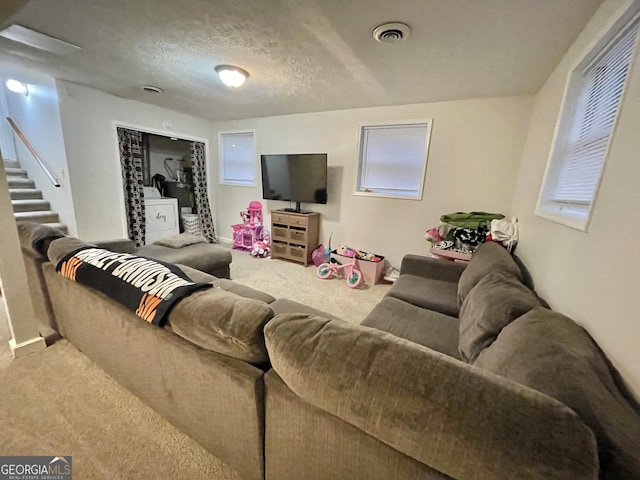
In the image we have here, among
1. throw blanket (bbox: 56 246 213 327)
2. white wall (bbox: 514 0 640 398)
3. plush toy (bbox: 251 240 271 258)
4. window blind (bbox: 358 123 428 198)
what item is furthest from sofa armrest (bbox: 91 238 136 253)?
white wall (bbox: 514 0 640 398)

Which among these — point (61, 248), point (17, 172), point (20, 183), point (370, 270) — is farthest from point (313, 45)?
point (17, 172)

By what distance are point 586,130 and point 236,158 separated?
15.3ft

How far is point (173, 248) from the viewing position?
273cm

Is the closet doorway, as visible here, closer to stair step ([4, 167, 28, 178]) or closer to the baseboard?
stair step ([4, 167, 28, 178])

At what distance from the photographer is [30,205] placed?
3.41 meters

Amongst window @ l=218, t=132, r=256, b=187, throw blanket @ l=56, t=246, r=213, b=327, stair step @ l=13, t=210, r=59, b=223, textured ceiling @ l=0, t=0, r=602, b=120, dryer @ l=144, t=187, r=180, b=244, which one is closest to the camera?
throw blanket @ l=56, t=246, r=213, b=327

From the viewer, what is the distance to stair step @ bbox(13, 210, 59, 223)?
320 cm

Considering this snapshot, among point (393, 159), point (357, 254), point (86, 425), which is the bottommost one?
point (86, 425)

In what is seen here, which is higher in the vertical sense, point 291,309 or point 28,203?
point 28,203

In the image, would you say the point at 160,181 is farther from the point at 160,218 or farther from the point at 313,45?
the point at 313,45

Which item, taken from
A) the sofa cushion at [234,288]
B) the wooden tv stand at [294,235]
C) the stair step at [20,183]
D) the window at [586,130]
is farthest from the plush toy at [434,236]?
the stair step at [20,183]

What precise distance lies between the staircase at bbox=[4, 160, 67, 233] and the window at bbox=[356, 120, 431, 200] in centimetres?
425

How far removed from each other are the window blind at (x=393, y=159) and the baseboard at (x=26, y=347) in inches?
139

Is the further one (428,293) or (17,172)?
(17,172)
